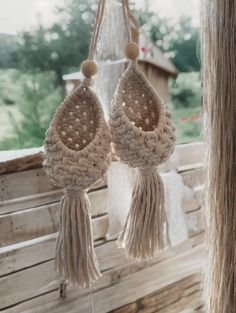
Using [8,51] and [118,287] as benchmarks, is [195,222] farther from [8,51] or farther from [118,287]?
[8,51]

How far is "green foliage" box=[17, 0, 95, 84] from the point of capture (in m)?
0.83

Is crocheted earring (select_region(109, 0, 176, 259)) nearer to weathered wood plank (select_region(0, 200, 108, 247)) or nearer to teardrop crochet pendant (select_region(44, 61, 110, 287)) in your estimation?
teardrop crochet pendant (select_region(44, 61, 110, 287))

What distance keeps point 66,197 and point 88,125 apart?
118 mm

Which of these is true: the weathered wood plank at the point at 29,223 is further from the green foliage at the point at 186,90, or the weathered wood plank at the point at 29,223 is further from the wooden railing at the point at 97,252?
the green foliage at the point at 186,90

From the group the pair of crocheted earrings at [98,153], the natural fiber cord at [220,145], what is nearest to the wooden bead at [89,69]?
the pair of crocheted earrings at [98,153]

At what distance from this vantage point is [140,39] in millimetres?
970

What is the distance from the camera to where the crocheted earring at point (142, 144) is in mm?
739

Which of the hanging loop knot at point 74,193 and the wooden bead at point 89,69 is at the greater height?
the wooden bead at point 89,69

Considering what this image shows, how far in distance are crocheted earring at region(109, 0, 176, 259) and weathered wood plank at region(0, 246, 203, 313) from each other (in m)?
0.16

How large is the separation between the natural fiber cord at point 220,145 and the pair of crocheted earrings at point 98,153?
0.12 metres

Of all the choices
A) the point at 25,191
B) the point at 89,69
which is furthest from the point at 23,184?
the point at 89,69

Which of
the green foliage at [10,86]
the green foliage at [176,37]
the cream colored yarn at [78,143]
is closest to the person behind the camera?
the cream colored yarn at [78,143]

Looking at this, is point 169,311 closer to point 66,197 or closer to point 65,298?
point 65,298

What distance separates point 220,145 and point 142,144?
0.61ft
